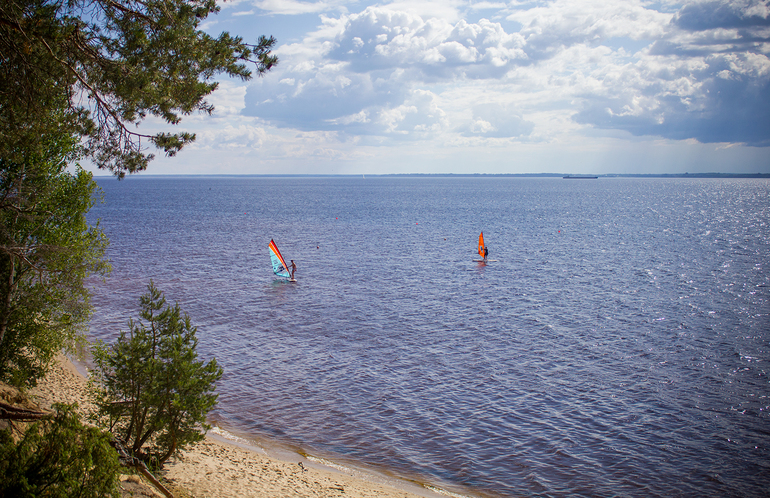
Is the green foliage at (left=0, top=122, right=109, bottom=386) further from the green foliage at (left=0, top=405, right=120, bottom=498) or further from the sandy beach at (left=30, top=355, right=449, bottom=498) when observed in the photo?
the green foliage at (left=0, top=405, right=120, bottom=498)

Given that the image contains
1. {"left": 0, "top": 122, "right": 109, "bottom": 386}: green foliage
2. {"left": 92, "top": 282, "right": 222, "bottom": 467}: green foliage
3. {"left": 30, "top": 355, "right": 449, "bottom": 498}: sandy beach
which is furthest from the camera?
{"left": 0, "top": 122, "right": 109, "bottom": 386}: green foliage

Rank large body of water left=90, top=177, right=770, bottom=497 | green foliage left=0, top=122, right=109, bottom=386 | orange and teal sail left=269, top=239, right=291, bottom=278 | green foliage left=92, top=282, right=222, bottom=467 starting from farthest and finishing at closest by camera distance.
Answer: orange and teal sail left=269, top=239, right=291, bottom=278
large body of water left=90, top=177, right=770, bottom=497
green foliage left=0, top=122, right=109, bottom=386
green foliage left=92, top=282, right=222, bottom=467

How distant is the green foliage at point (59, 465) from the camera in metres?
7.33

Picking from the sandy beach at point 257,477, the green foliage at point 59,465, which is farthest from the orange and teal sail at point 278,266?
the green foliage at point 59,465

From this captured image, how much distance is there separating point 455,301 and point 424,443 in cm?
2013

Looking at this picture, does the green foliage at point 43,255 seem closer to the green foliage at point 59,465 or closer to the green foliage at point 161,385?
the green foliage at point 161,385

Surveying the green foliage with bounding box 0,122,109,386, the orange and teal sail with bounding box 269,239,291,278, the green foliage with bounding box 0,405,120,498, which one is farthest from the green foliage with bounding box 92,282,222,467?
the orange and teal sail with bounding box 269,239,291,278

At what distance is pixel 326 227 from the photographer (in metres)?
85.6

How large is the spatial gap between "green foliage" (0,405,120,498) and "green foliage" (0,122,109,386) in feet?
28.9

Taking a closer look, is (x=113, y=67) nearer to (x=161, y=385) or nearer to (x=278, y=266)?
(x=161, y=385)

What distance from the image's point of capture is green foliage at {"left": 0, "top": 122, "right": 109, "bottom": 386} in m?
15.3

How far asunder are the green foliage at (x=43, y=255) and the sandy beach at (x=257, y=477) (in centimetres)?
217

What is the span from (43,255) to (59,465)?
993 centimetres

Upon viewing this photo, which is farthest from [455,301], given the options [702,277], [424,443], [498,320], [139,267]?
[139,267]
